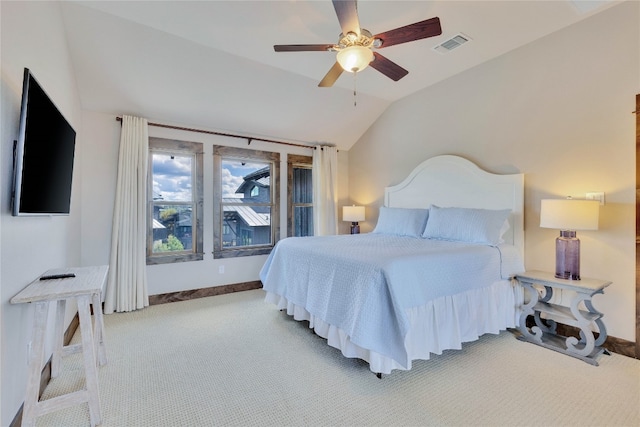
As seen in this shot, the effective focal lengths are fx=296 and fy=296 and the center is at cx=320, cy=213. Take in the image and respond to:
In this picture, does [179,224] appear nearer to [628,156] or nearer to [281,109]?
[281,109]

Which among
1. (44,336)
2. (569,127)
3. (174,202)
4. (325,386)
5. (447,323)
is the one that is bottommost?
(325,386)

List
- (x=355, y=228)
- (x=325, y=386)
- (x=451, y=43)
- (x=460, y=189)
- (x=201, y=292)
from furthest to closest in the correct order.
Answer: (x=355, y=228) → (x=201, y=292) → (x=460, y=189) → (x=451, y=43) → (x=325, y=386)

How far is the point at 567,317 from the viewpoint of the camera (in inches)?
95.6

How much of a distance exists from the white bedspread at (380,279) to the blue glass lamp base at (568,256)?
1.16 ft

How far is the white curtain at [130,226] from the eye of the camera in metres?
3.45

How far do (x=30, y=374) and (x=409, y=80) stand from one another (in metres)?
4.41

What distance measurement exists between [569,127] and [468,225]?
1266 mm

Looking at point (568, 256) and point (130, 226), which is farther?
point (130, 226)

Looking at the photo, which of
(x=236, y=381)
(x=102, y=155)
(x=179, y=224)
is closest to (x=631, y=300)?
(x=236, y=381)

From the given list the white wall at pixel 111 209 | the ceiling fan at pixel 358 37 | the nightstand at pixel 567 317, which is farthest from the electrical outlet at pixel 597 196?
the white wall at pixel 111 209

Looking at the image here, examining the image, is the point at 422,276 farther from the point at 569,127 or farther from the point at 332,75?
the point at 569,127

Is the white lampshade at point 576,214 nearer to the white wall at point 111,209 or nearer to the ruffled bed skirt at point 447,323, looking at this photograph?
the ruffled bed skirt at point 447,323

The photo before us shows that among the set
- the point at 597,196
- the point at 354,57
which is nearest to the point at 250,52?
the point at 354,57

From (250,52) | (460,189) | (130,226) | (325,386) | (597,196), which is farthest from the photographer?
(460,189)
